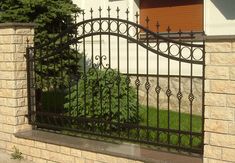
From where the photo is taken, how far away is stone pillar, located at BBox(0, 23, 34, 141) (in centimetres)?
612

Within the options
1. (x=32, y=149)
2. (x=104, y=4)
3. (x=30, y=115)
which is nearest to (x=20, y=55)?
(x=30, y=115)

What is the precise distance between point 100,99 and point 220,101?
2066 millimetres

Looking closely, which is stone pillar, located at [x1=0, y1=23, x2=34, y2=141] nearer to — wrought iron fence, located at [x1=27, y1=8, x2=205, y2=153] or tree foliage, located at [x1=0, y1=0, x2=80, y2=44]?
wrought iron fence, located at [x1=27, y1=8, x2=205, y2=153]

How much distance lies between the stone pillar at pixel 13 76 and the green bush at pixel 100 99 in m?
0.74

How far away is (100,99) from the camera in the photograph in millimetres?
5867

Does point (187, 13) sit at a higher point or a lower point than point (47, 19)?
higher

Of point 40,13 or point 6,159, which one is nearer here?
point 6,159

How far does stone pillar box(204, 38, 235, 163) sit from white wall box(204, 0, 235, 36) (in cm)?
380

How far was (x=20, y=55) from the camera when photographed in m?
6.21

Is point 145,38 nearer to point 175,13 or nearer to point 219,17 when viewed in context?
point 219,17

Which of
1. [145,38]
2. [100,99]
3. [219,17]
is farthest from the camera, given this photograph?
[219,17]

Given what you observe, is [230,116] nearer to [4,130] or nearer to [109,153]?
[109,153]

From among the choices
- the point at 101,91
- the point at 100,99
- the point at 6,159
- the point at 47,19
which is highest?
the point at 47,19

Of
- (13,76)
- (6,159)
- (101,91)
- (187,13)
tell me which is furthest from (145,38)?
(187,13)
